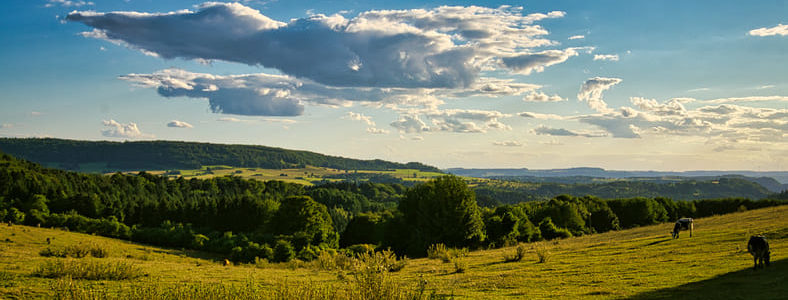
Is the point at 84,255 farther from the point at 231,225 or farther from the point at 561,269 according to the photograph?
the point at 231,225

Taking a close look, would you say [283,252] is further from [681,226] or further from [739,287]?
[739,287]

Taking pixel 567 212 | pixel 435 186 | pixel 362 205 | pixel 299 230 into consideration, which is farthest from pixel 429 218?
pixel 362 205

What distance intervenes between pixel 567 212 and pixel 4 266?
8318cm

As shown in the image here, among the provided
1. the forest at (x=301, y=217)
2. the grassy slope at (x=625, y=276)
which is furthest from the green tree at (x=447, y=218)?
the grassy slope at (x=625, y=276)

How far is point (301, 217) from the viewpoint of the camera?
257ft

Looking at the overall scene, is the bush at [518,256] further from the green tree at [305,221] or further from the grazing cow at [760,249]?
the green tree at [305,221]

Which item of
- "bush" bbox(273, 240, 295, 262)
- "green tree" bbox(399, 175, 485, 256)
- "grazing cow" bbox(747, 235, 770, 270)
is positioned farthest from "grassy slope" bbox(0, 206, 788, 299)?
"bush" bbox(273, 240, 295, 262)

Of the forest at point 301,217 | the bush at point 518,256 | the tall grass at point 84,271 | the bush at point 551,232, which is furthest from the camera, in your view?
the bush at point 551,232

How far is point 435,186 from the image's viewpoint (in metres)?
61.7

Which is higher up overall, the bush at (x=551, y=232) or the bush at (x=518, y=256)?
the bush at (x=518, y=256)

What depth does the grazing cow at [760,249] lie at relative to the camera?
50.1 feet

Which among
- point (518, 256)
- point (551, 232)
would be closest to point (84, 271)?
point (518, 256)

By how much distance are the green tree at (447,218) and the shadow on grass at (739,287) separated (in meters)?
44.0

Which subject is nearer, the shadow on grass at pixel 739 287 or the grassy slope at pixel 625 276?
the shadow on grass at pixel 739 287
